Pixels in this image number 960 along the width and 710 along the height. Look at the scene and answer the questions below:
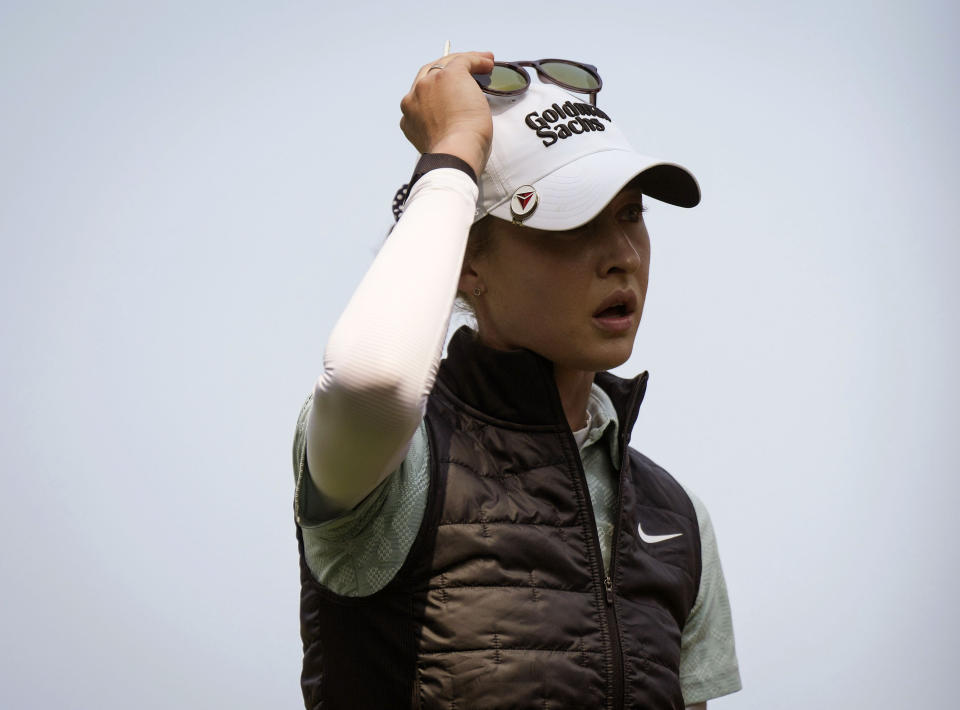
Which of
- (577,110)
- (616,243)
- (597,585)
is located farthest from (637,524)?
(577,110)

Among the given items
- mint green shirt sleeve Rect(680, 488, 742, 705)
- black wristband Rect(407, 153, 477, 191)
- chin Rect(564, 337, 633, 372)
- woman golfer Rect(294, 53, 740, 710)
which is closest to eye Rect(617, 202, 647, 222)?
woman golfer Rect(294, 53, 740, 710)

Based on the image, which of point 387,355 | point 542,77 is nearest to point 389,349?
point 387,355

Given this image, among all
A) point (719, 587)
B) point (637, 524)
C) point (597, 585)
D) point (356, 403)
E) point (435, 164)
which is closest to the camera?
point (356, 403)

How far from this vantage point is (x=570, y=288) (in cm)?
95

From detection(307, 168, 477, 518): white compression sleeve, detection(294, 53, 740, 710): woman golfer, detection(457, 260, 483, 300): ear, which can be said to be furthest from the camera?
detection(457, 260, 483, 300): ear

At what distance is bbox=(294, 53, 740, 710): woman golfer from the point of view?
2.59ft

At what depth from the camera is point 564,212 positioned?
3.05 feet

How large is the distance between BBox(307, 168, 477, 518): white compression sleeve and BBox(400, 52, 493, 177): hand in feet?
0.28

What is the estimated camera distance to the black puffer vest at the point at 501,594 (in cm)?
86

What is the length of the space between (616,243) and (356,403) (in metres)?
0.37

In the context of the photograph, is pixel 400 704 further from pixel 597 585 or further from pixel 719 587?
pixel 719 587

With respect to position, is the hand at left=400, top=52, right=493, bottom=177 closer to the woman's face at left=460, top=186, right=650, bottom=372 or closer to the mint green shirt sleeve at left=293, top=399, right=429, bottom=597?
the woman's face at left=460, top=186, right=650, bottom=372

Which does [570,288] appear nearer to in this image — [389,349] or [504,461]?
[504,461]

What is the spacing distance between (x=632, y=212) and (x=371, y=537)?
39cm
